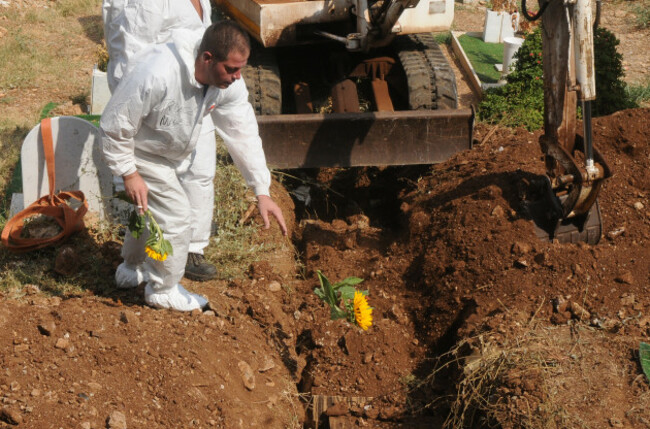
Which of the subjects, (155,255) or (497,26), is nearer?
(155,255)

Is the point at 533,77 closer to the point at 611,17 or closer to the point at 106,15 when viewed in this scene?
the point at 106,15

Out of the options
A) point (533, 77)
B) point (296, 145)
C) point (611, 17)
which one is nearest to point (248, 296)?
point (296, 145)

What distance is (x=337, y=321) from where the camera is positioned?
5.14m

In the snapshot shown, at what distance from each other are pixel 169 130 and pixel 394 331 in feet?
6.69

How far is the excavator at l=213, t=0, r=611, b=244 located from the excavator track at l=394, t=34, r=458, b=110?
0.01 m

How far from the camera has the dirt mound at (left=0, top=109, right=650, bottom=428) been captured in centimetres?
406

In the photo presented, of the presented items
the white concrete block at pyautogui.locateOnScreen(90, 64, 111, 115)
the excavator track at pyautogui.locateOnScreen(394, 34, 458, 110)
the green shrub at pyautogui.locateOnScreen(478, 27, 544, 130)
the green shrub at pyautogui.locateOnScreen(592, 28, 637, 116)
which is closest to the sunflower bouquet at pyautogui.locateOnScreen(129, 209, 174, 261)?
the excavator track at pyautogui.locateOnScreen(394, 34, 458, 110)

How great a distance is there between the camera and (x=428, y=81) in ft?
24.7

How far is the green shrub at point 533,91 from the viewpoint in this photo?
27.2ft

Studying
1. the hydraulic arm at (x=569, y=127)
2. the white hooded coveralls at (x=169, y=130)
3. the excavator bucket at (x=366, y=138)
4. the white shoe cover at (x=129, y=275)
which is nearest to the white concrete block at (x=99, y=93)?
the excavator bucket at (x=366, y=138)

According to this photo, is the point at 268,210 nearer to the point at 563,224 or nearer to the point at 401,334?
the point at 401,334

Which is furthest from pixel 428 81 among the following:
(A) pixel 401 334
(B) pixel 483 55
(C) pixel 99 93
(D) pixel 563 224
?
(B) pixel 483 55

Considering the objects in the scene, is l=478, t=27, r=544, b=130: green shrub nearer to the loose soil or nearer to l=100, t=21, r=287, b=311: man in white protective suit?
the loose soil

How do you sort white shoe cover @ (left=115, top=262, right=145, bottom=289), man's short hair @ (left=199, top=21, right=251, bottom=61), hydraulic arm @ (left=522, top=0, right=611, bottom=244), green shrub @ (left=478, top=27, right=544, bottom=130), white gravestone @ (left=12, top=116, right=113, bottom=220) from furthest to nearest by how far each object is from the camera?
green shrub @ (left=478, top=27, right=544, bottom=130), white gravestone @ (left=12, top=116, right=113, bottom=220), white shoe cover @ (left=115, top=262, right=145, bottom=289), hydraulic arm @ (left=522, top=0, right=611, bottom=244), man's short hair @ (left=199, top=21, right=251, bottom=61)
